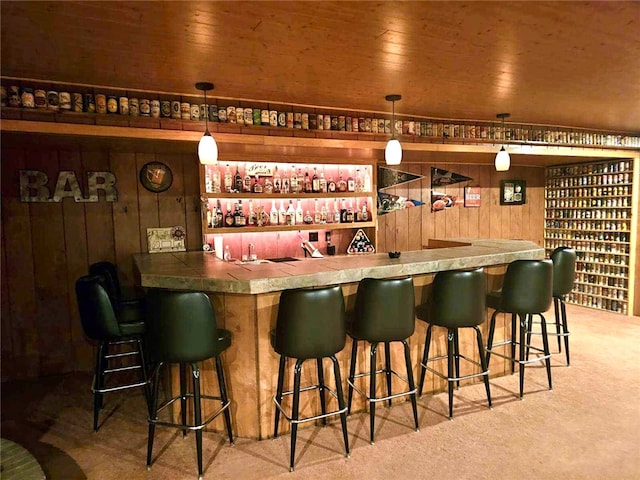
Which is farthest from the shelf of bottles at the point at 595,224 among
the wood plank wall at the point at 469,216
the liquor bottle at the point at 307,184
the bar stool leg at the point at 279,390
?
the bar stool leg at the point at 279,390

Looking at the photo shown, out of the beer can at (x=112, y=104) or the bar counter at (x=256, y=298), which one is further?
the beer can at (x=112, y=104)

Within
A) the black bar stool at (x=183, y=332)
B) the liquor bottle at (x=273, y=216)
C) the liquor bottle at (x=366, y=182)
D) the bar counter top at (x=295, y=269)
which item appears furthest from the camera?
the liquor bottle at (x=366, y=182)

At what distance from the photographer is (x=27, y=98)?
278 centimetres

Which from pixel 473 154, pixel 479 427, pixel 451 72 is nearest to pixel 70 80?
pixel 451 72

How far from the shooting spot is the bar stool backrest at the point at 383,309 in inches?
95.0

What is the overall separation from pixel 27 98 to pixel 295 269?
2.12 meters

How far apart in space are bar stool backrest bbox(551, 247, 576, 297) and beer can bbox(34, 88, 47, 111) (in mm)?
4029

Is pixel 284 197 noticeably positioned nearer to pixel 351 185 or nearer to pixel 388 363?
pixel 351 185

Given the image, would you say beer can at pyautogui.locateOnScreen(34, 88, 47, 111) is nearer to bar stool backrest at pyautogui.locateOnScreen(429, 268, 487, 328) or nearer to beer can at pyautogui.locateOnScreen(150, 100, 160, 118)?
beer can at pyautogui.locateOnScreen(150, 100, 160, 118)

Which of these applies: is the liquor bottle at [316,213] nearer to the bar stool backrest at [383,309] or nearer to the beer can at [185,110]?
the beer can at [185,110]

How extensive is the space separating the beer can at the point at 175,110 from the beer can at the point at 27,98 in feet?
2.93

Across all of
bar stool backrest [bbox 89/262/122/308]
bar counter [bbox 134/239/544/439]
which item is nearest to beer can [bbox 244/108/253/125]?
bar counter [bbox 134/239/544/439]

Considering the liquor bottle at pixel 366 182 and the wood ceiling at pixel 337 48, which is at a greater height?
the wood ceiling at pixel 337 48

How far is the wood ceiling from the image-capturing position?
1.92 m
